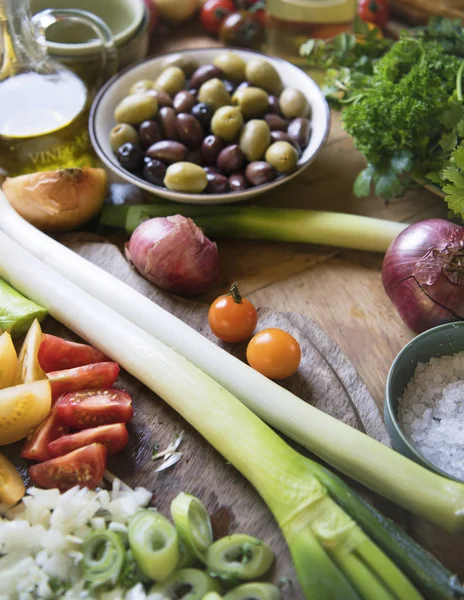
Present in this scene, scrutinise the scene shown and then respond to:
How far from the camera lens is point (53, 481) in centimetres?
121

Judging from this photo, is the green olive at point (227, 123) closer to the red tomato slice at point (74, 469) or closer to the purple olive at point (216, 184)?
the purple olive at point (216, 184)

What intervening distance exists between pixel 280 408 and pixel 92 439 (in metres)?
0.39

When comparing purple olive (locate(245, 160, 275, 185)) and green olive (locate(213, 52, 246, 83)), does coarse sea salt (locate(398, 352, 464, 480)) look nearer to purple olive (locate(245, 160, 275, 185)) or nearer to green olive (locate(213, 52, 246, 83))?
purple olive (locate(245, 160, 275, 185))

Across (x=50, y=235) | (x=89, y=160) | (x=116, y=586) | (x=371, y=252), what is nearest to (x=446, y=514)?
(x=116, y=586)

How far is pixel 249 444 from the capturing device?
1.18 meters

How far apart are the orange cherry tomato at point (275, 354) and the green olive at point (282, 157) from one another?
21.0 inches

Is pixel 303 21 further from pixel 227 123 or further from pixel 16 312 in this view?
pixel 16 312

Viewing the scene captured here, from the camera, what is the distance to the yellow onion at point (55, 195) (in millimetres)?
1666

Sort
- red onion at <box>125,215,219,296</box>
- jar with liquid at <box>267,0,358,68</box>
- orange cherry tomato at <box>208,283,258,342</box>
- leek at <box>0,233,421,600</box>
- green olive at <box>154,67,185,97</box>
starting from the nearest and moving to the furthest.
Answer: leek at <box>0,233,421,600</box> → orange cherry tomato at <box>208,283,258,342</box> → red onion at <box>125,215,219,296</box> → green olive at <box>154,67,185,97</box> → jar with liquid at <box>267,0,358,68</box>

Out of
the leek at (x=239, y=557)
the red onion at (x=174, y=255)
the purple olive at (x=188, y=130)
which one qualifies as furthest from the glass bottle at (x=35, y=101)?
the leek at (x=239, y=557)

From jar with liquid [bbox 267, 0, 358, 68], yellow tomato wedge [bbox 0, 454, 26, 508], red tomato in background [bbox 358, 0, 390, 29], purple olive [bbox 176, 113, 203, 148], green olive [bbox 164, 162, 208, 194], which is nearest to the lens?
yellow tomato wedge [bbox 0, 454, 26, 508]

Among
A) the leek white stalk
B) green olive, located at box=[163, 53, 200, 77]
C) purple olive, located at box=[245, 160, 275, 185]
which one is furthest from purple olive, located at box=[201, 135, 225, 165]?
the leek white stalk

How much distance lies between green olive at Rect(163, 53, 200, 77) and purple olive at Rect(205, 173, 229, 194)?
0.47 m

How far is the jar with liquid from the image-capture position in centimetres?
206
